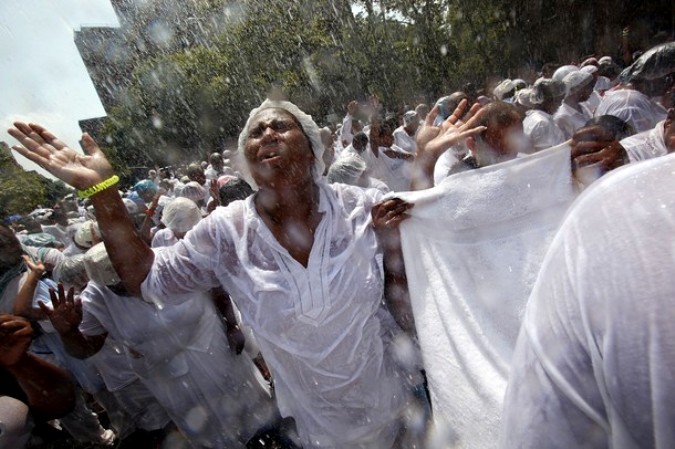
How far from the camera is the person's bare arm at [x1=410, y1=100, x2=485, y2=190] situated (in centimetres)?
199

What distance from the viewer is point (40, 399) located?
2336 mm

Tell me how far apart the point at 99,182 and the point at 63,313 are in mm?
1181

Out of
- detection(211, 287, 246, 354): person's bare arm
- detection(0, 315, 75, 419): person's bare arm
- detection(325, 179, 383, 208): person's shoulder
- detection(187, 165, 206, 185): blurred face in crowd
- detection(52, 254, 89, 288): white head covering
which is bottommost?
detection(211, 287, 246, 354): person's bare arm

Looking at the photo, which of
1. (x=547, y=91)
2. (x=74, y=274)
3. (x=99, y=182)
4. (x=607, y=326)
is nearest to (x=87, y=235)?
(x=74, y=274)

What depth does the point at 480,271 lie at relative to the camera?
1871 mm

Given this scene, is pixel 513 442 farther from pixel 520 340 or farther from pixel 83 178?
pixel 83 178

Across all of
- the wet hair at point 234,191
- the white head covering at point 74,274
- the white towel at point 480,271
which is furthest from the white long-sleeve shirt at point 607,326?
the wet hair at point 234,191

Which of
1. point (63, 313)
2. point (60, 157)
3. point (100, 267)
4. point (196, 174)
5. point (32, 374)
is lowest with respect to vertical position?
point (32, 374)

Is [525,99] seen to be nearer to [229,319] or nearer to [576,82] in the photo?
[576,82]

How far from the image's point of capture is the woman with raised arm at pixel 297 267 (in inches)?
78.7

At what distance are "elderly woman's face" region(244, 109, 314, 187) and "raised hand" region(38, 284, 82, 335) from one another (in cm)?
157

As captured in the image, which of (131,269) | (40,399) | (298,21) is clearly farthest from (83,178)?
(298,21)

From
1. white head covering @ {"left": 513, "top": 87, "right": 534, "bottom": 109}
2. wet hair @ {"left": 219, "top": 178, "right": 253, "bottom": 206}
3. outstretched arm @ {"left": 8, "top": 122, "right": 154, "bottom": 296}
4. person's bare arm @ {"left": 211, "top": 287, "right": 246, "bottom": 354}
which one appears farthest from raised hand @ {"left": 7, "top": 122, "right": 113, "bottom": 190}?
white head covering @ {"left": 513, "top": 87, "right": 534, "bottom": 109}

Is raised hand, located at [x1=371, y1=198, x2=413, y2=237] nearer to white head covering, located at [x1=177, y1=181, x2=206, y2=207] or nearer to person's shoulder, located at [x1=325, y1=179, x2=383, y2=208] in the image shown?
person's shoulder, located at [x1=325, y1=179, x2=383, y2=208]
